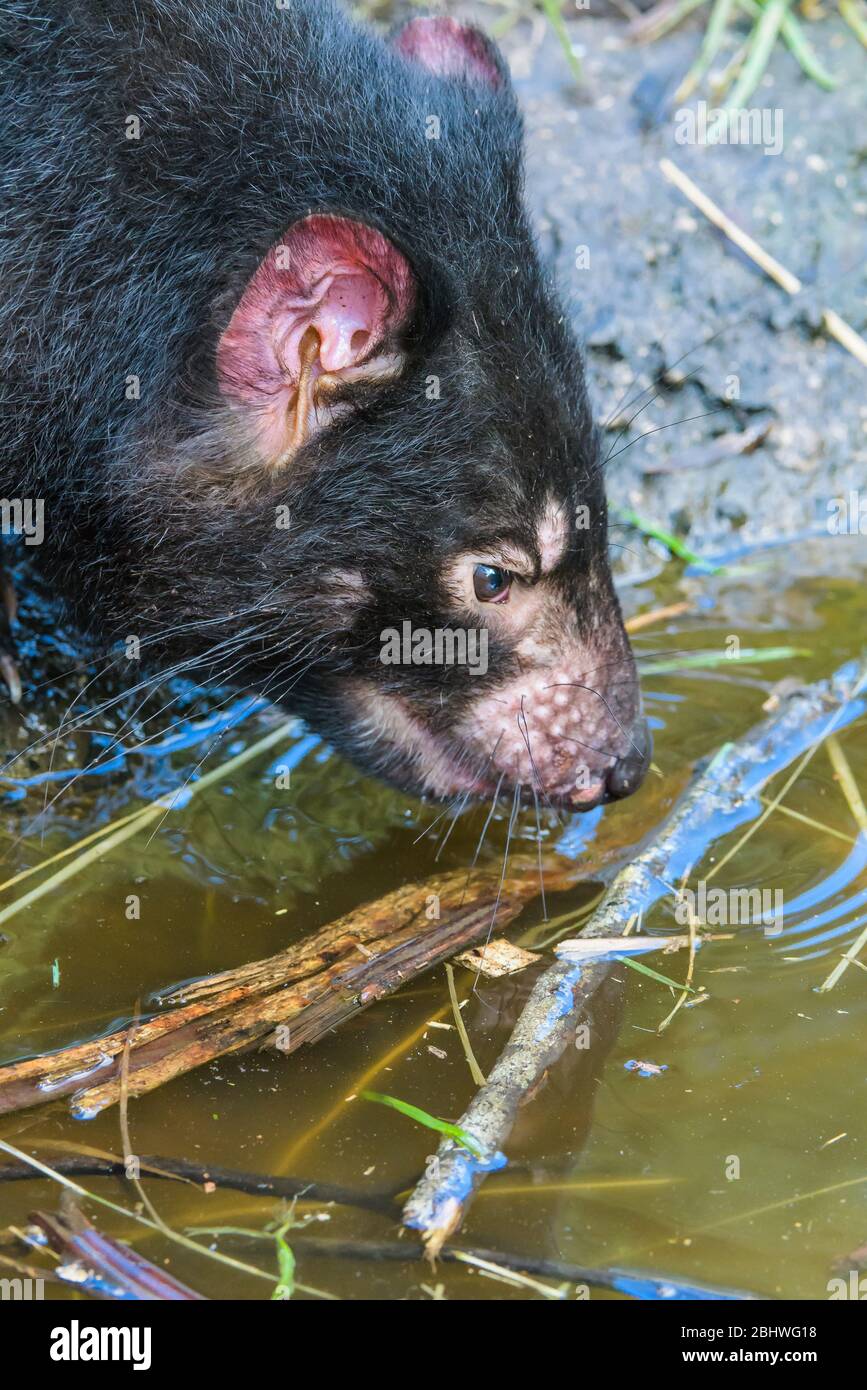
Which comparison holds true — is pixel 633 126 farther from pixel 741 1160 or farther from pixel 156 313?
pixel 741 1160

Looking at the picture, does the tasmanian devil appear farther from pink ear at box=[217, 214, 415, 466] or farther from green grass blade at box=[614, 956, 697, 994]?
green grass blade at box=[614, 956, 697, 994]

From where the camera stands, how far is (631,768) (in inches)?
163

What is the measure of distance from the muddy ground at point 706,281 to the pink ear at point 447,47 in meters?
1.77

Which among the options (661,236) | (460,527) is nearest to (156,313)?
(460,527)

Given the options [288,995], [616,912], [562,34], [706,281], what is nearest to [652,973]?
[616,912]

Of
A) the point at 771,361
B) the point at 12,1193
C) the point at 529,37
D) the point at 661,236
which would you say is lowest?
the point at 12,1193

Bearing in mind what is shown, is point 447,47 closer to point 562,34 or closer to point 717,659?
point 717,659

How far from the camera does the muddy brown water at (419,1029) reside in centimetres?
298

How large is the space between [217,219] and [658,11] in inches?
167

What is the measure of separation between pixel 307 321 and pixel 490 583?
794mm

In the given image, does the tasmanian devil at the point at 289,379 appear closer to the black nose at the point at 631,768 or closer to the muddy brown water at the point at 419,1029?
the black nose at the point at 631,768

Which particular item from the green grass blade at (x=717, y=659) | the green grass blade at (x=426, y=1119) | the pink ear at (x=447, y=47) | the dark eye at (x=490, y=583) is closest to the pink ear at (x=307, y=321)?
the dark eye at (x=490, y=583)

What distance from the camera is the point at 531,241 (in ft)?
13.2

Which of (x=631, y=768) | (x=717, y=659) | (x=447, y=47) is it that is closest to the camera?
(x=631, y=768)
